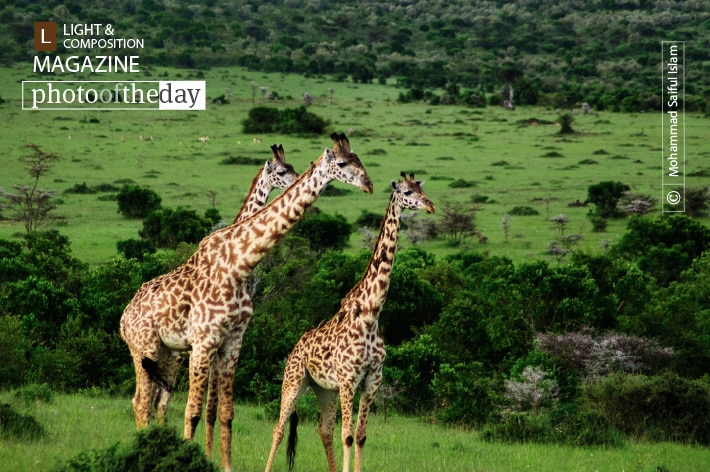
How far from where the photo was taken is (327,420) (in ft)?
33.5

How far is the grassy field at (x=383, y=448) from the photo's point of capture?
→ 33.9ft

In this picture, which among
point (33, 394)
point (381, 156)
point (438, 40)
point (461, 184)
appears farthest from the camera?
point (438, 40)

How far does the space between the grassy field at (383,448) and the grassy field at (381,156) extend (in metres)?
13.7

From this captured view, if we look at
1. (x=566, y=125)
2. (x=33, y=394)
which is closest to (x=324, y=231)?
(x=33, y=394)

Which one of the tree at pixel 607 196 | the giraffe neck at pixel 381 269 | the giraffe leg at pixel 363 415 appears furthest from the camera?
the tree at pixel 607 196

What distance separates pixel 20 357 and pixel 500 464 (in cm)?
835

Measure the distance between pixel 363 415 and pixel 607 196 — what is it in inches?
1158

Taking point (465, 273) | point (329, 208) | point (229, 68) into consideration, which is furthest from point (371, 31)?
point (465, 273)

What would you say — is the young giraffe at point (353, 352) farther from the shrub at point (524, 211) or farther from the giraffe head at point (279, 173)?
the shrub at point (524, 211)

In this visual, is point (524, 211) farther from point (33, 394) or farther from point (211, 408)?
point (211, 408)

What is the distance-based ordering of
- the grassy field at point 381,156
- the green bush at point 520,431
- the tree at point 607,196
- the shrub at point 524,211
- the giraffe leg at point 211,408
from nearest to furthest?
the giraffe leg at point 211,408, the green bush at point 520,431, the grassy field at point 381,156, the tree at point 607,196, the shrub at point 524,211

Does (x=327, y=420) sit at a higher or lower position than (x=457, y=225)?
lower

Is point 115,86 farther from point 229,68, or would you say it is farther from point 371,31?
point 371,31

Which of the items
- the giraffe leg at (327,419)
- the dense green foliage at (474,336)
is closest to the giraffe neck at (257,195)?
the giraffe leg at (327,419)
